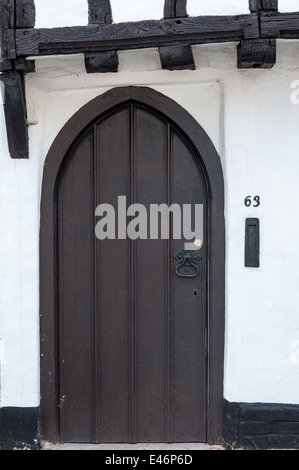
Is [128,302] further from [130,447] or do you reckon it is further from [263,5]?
[263,5]

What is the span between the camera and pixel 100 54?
3588mm

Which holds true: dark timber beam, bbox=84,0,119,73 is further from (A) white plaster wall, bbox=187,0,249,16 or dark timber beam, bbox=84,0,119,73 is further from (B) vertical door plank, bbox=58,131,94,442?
(B) vertical door plank, bbox=58,131,94,442

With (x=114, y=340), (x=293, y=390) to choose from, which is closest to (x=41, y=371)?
(x=114, y=340)

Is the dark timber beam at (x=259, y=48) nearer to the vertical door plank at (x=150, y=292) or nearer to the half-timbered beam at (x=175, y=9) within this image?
the half-timbered beam at (x=175, y=9)

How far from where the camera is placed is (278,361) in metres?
3.96

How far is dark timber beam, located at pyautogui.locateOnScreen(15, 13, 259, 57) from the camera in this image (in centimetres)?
345

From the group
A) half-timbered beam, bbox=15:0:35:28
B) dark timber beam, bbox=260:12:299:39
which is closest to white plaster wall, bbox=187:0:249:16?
dark timber beam, bbox=260:12:299:39

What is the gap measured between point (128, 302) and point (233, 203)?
101 centimetres

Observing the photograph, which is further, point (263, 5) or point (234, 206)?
point (234, 206)

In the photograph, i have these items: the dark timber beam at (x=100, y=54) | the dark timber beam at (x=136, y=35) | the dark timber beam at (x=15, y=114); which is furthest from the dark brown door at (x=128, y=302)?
the dark timber beam at (x=136, y=35)

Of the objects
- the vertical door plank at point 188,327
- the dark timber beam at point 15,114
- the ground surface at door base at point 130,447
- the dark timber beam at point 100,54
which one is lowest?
the ground surface at door base at point 130,447

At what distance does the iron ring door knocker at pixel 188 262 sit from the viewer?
162 inches

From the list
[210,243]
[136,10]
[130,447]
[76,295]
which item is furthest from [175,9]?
[130,447]

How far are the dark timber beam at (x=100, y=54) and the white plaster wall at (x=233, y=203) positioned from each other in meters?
0.20
